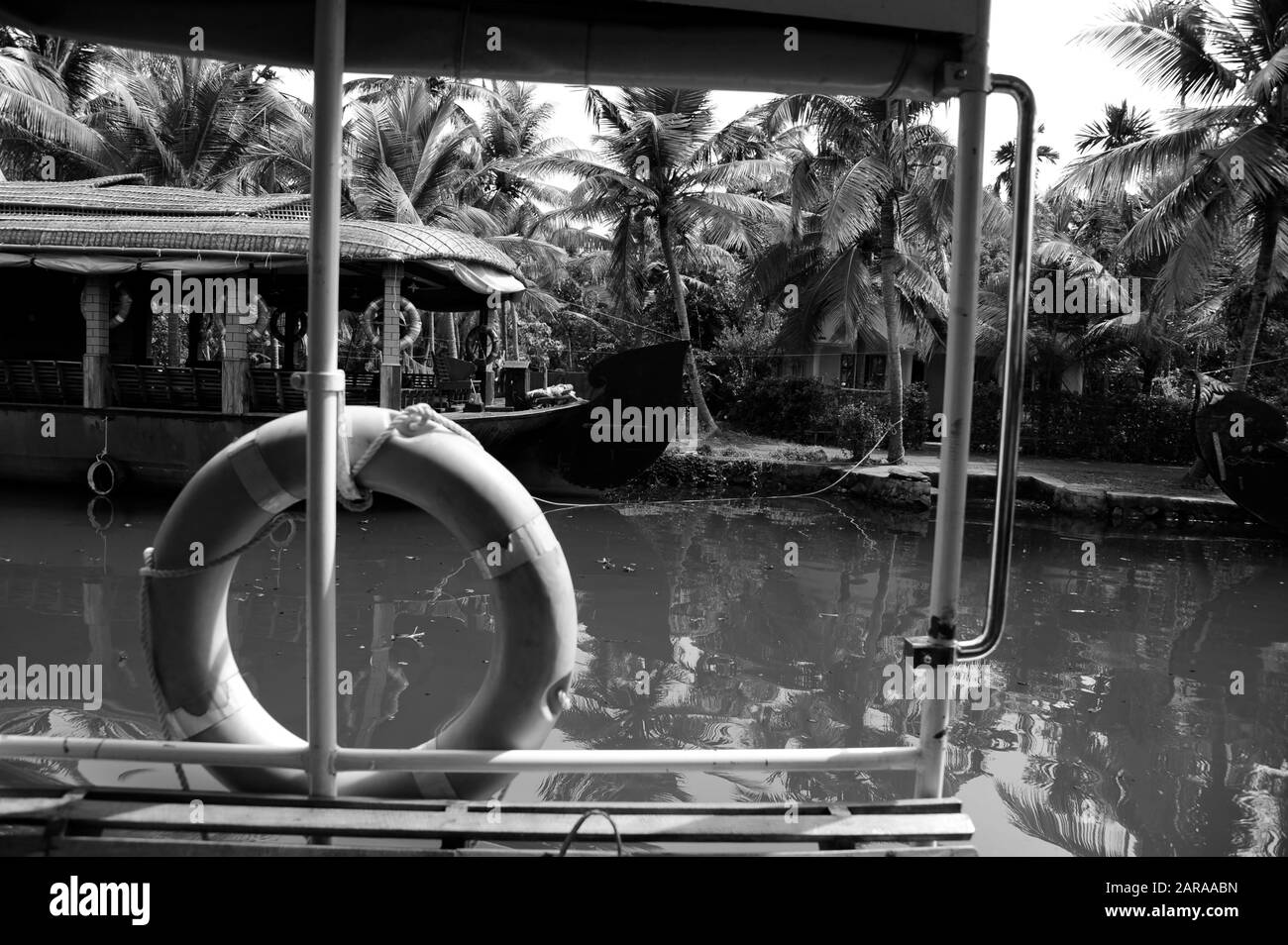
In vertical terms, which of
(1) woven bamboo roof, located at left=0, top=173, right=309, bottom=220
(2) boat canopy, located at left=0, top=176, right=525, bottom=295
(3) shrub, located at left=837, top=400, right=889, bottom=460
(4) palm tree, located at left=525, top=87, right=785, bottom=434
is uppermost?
(4) palm tree, located at left=525, top=87, right=785, bottom=434

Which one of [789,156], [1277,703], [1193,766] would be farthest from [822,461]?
[1193,766]

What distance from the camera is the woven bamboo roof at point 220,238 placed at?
11914mm

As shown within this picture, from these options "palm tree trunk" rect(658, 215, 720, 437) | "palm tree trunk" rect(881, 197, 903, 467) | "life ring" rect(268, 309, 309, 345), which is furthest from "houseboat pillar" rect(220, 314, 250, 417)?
"palm tree trunk" rect(881, 197, 903, 467)

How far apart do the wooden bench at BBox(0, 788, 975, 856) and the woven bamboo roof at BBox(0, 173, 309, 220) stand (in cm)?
1244

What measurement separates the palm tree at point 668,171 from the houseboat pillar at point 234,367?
306 inches

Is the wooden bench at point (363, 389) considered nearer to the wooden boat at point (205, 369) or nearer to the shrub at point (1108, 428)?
the wooden boat at point (205, 369)

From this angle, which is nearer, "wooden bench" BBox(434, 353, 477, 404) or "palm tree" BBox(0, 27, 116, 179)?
"wooden bench" BBox(434, 353, 477, 404)

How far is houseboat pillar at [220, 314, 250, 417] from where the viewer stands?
1240 cm

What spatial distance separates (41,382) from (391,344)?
4.90 metres

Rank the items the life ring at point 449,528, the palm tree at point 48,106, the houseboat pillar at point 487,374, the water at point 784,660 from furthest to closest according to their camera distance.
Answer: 1. the palm tree at point 48,106
2. the houseboat pillar at point 487,374
3. the water at point 784,660
4. the life ring at point 449,528

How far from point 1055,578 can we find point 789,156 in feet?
38.7

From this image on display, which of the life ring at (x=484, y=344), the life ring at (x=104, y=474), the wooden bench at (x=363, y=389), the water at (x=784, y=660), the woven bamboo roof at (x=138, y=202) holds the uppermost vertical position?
the woven bamboo roof at (x=138, y=202)

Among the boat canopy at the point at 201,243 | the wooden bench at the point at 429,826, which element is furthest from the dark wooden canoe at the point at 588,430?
the wooden bench at the point at 429,826

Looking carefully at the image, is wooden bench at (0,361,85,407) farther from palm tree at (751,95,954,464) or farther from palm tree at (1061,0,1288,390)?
palm tree at (1061,0,1288,390)
